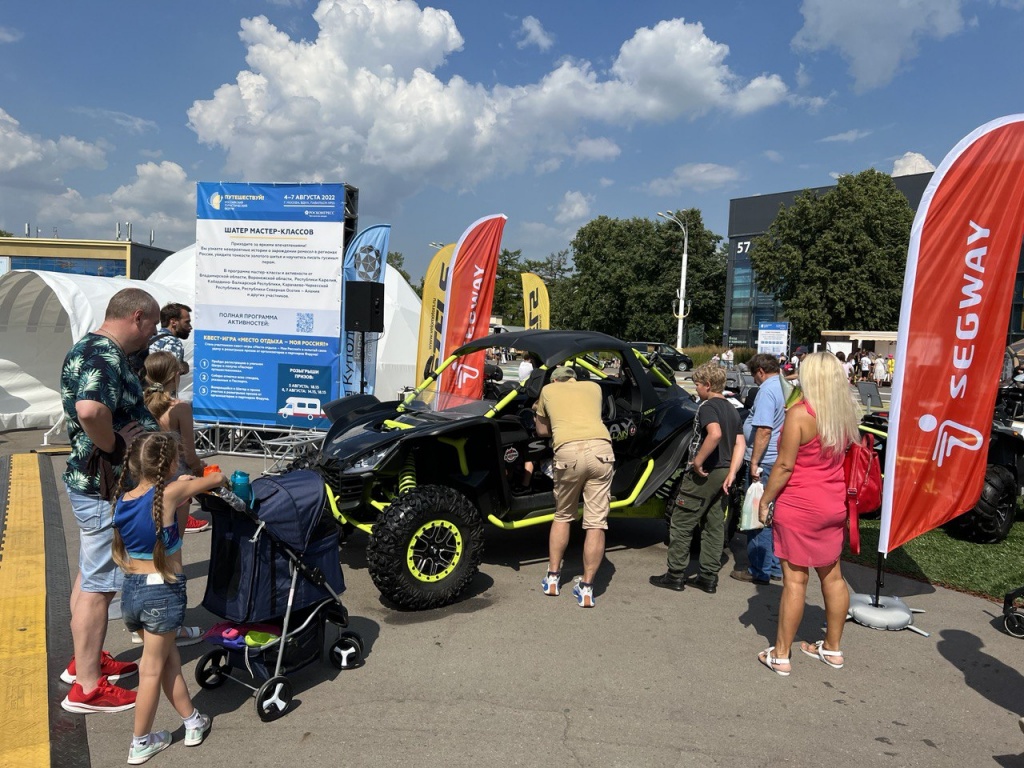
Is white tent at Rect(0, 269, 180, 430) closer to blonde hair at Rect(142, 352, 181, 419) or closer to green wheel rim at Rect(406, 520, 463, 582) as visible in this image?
blonde hair at Rect(142, 352, 181, 419)

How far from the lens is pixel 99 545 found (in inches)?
132

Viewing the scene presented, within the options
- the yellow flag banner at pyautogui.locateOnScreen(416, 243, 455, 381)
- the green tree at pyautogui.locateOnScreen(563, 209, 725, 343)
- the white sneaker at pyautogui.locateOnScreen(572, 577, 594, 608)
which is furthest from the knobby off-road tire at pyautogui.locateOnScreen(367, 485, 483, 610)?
the green tree at pyautogui.locateOnScreen(563, 209, 725, 343)

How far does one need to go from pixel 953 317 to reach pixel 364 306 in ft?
23.2

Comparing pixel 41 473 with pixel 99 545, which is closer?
pixel 99 545

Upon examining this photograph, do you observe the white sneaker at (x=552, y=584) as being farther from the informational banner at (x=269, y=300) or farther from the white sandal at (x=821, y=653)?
the informational banner at (x=269, y=300)

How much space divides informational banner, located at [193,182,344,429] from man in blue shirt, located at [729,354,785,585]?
20.4 ft

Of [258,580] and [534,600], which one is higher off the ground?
[258,580]

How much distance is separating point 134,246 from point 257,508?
179 feet

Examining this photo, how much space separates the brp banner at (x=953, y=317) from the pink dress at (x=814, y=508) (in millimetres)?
899

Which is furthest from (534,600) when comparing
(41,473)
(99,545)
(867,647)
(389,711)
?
(41,473)

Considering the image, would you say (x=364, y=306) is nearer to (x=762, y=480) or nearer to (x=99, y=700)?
(x=762, y=480)

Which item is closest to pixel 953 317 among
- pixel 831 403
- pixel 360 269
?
pixel 831 403

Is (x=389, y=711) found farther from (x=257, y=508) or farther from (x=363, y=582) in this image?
(x=363, y=582)

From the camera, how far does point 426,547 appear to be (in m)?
4.66
